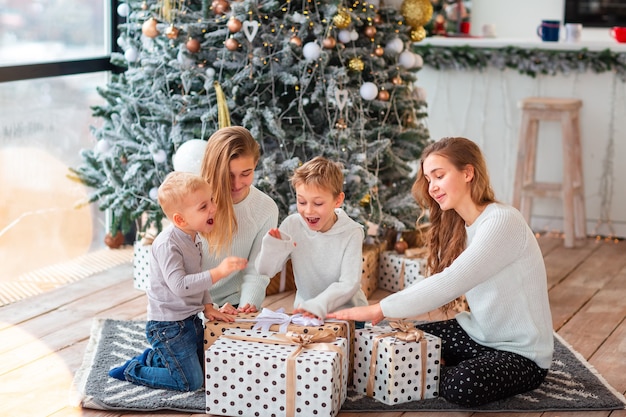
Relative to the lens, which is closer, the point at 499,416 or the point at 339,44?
the point at 499,416

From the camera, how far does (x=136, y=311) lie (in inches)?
Answer: 144

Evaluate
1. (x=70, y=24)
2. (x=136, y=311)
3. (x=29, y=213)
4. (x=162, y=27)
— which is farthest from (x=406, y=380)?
(x=70, y=24)

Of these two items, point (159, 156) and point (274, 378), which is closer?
point (274, 378)

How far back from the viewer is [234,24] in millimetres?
3686

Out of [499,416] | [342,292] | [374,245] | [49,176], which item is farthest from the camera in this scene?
[49,176]

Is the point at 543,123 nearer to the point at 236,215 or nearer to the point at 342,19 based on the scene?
the point at 342,19

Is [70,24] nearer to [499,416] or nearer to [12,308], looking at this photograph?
[12,308]

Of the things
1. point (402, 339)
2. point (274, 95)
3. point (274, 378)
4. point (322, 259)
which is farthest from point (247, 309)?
point (274, 95)

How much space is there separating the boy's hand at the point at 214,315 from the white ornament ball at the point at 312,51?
Answer: 4.20ft

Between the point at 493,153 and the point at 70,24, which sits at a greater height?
the point at 70,24

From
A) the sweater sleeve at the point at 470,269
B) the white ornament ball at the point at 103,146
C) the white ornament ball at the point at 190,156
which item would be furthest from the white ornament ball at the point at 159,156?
the sweater sleeve at the point at 470,269

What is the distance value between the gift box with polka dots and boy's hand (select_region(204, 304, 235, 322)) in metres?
1.28

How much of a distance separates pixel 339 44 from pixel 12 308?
167cm

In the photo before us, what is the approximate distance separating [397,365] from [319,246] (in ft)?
1.60
